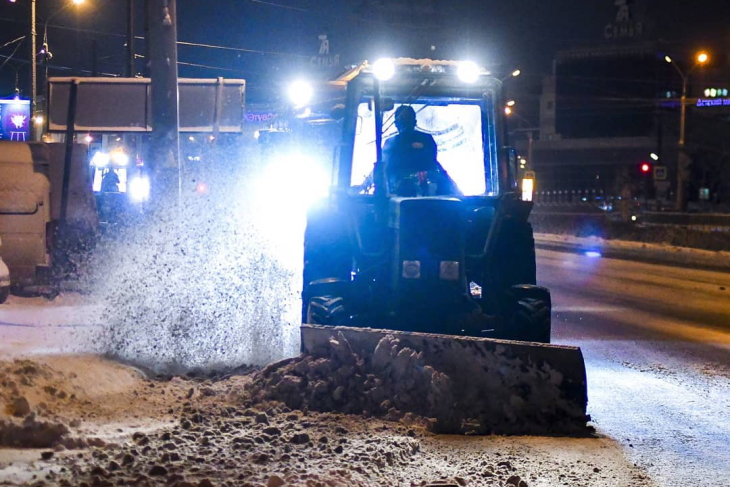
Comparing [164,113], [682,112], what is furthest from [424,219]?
[682,112]

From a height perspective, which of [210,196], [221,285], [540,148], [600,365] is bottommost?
[600,365]

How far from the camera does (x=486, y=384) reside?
675cm

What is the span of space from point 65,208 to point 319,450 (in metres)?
10.5

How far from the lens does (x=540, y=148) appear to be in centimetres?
8144

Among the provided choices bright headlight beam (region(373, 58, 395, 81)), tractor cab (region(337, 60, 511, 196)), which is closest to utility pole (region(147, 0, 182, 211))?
tractor cab (region(337, 60, 511, 196))

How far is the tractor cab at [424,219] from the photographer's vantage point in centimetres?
772

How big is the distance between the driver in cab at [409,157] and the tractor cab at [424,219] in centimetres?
1

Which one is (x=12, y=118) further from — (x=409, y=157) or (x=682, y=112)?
(x=409, y=157)

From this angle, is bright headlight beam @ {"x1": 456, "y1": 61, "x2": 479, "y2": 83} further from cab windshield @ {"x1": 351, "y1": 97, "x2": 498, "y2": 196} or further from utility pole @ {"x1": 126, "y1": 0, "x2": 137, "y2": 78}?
utility pole @ {"x1": 126, "y1": 0, "x2": 137, "y2": 78}

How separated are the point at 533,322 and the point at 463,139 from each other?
89.8 inches

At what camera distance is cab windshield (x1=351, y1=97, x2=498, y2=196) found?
9.09 metres

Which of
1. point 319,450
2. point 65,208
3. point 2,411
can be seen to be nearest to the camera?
point 319,450

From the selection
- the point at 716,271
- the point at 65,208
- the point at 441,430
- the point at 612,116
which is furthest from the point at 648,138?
the point at 441,430

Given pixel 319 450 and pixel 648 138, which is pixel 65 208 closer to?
pixel 319 450
